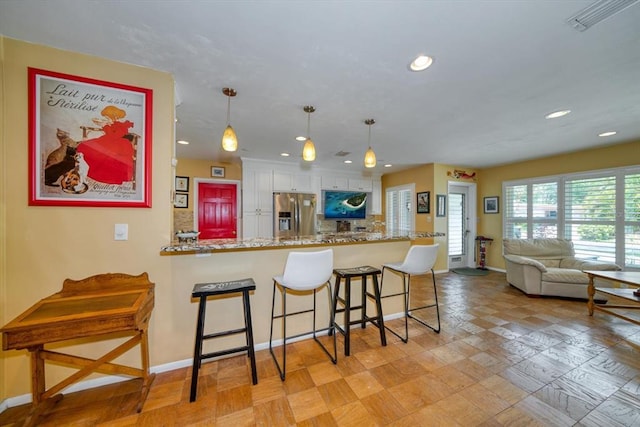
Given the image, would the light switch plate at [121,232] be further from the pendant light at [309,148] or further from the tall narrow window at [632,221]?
the tall narrow window at [632,221]

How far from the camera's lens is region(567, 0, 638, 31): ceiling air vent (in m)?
1.19

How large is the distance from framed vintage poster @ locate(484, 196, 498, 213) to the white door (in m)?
0.25

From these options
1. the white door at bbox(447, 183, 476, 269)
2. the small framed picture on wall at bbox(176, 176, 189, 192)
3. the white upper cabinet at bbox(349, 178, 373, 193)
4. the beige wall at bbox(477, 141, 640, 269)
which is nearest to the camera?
the beige wall at bbox(477, 141, 640, 269)

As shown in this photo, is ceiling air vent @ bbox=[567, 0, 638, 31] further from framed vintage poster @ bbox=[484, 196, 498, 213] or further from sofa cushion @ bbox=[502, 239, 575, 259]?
framed vintage poster @ bbox=[484, 196, 498, 213]

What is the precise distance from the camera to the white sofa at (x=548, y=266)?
10.9ft

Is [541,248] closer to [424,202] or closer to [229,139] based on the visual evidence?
[424,202]

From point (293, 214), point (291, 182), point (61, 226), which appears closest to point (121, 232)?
point (61, 226)

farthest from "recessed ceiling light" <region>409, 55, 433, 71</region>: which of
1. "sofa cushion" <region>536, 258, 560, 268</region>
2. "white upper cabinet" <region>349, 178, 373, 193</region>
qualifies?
"sofa cushion" <region>536, 258, 560, 268</region>

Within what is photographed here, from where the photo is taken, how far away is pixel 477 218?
543cm

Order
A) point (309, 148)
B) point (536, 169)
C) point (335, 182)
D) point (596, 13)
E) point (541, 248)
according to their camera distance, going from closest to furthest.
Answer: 1. point (596, 13)
2. point (309, 148)
3. point (541, 248)
4. point (536, 169)
5. point (335, 182)

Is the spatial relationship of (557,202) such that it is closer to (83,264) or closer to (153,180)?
(153,180)

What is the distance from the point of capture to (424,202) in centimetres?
504

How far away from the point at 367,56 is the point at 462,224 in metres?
5.11

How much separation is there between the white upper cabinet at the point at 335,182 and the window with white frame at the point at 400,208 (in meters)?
1.31
